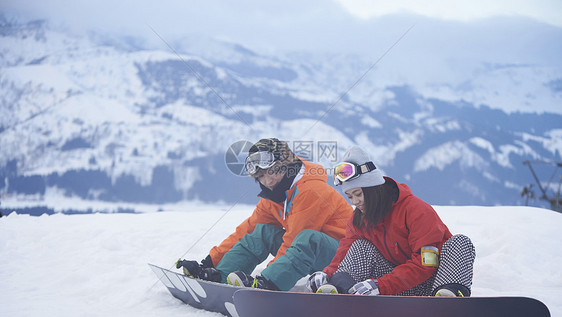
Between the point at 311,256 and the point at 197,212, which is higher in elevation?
the point at 311,256

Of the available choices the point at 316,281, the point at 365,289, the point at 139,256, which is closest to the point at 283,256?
the point at 316,281

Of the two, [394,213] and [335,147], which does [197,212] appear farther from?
[394,213]

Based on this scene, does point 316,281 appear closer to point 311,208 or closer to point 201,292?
point 311,208

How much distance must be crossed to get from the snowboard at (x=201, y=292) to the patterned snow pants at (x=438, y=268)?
536 mm

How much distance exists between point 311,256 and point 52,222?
3.95 m

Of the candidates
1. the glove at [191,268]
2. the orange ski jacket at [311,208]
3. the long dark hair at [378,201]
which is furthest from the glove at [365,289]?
the glove at [191,268]

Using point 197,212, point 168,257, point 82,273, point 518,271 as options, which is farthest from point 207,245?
point 518,271

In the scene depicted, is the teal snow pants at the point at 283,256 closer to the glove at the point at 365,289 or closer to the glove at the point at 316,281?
the glove at the point at 316,281

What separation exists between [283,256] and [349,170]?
1.70 feet

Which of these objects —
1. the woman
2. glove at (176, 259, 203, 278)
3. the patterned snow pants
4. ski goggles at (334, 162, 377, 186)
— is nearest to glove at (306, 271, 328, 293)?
the woman

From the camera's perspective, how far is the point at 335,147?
3.33 m

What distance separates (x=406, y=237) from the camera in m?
1.91

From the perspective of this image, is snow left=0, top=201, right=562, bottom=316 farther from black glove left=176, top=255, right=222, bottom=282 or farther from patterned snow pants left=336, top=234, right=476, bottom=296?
patterned snow pants left=336, top=234, right=476, bottom=296

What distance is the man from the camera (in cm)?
215
